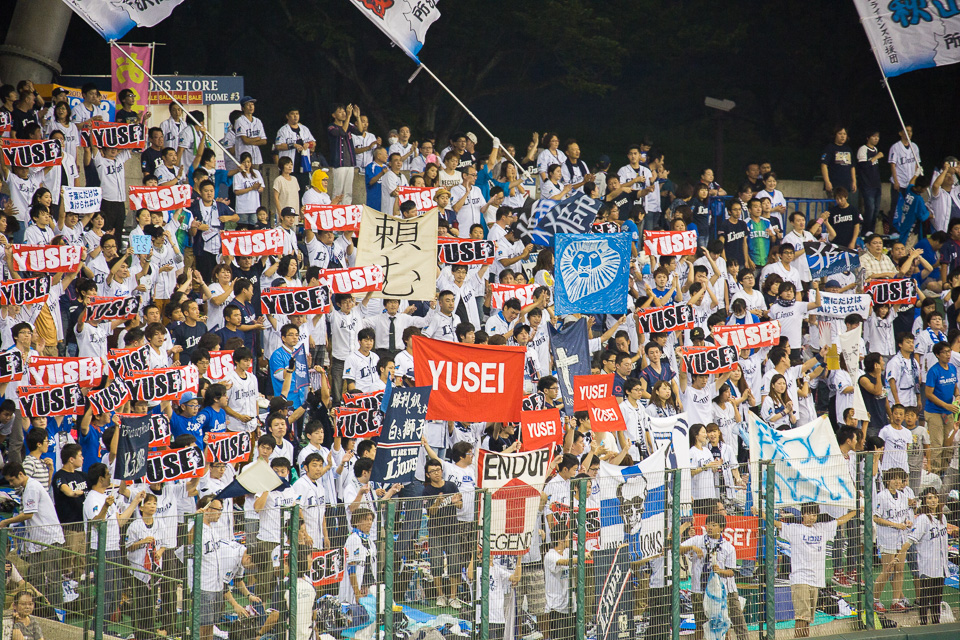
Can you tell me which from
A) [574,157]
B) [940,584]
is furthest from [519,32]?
[940,584]

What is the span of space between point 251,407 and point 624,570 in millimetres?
4656

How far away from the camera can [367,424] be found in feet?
43.3

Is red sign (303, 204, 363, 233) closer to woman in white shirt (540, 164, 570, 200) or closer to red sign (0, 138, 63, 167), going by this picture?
red sign (0, 138, 63, 167)

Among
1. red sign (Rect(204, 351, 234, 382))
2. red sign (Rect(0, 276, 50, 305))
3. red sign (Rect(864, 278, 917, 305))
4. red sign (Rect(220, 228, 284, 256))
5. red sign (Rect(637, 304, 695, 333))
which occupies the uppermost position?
red sign (Rect(220, 228, 284, 256))

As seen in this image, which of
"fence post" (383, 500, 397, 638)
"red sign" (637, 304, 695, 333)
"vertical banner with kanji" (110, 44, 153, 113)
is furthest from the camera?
"vertical banner with kanji" (110, 44, 153, 113)

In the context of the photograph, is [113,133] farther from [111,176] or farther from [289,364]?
[289,364]

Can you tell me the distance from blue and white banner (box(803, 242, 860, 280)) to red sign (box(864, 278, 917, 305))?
95 cm

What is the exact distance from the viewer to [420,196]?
1786 centimetres

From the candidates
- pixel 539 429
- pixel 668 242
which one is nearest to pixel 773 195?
pixel 668 242

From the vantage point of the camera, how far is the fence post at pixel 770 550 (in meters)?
11.2

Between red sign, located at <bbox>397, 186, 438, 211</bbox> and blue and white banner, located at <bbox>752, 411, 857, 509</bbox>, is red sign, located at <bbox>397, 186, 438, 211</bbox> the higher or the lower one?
the higher one

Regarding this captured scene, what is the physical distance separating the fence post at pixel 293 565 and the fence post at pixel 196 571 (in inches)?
24.7

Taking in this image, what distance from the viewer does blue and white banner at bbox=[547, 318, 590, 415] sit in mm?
14984

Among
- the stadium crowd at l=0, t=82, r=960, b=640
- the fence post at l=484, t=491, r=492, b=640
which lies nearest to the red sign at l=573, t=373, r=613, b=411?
the stadium crowd at l=0, t=82, r=960, b=640
